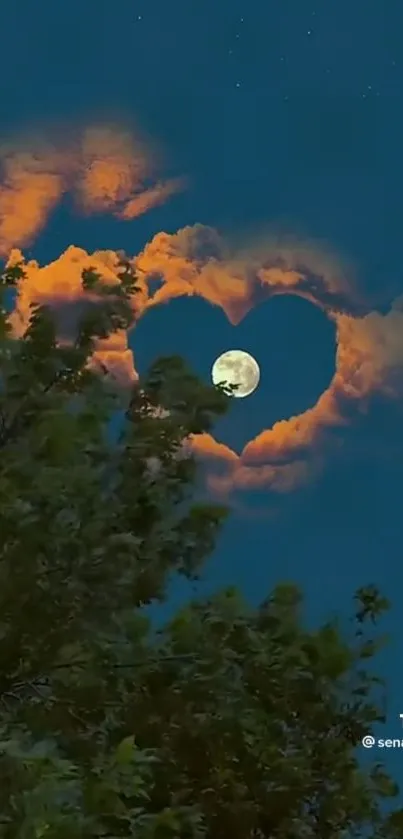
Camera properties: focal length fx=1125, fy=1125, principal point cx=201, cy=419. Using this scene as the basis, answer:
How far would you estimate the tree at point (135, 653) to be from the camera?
360 cm

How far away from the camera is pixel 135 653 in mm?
4500

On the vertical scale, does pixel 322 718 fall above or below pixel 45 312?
below

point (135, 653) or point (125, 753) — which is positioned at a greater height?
point (135, 653)

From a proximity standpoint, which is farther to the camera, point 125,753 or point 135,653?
point 135,653

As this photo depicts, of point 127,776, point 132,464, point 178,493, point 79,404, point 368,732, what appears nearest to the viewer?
point 127,776

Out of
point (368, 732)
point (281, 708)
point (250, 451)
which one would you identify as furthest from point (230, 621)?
point (250, 451)

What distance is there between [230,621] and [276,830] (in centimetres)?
116

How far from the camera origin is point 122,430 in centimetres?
534

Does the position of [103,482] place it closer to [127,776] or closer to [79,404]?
[79,404]

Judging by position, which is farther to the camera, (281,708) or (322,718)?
(322,718)

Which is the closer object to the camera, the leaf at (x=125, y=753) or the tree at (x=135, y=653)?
the leaf at (x=125, y=753)

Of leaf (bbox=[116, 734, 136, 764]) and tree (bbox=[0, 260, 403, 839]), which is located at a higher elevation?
tree (bbox=[0, 260, 403, 839])

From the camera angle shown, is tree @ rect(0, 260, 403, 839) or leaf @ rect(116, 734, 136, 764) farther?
tree @ rect(0, 260, 403, 839)

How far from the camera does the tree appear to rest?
142 inches
